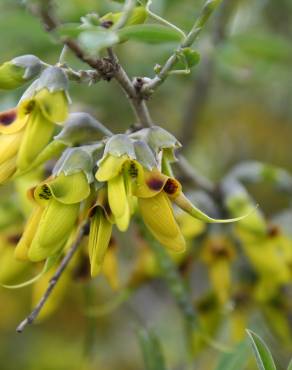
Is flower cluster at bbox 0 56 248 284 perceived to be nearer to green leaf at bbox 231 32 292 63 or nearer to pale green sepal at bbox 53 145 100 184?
pale green sepal at bbox 53 145 100 184

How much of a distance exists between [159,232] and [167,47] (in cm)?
106

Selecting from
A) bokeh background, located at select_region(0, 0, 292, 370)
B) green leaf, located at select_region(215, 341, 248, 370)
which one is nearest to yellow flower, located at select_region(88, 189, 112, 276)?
green leaf, located at select_region(215, 341, 248, 370)

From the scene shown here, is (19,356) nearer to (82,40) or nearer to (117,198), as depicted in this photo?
(117,198)

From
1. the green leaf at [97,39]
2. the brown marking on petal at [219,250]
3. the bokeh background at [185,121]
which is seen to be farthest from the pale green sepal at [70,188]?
the bokeh background at [185,121]

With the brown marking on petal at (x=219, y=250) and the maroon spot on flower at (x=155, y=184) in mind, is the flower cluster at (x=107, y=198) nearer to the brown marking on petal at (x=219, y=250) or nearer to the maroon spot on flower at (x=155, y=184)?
the maroon spot on flower at (x=155, y=184)

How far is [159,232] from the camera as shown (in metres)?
0.92

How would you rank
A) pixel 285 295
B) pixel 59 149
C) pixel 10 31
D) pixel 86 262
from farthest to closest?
pixel 10 31, pixel 285 295, pixel 86 262, pixel 59 149

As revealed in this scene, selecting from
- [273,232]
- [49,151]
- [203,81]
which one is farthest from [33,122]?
[203,81]

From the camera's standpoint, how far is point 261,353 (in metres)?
0.99

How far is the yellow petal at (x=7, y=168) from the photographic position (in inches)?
36.0

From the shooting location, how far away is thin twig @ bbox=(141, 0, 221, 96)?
90 cm

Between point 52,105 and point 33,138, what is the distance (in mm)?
47

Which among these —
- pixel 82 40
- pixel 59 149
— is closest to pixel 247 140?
pixel 59 149

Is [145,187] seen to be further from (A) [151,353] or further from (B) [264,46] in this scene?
(B) [264,46]
